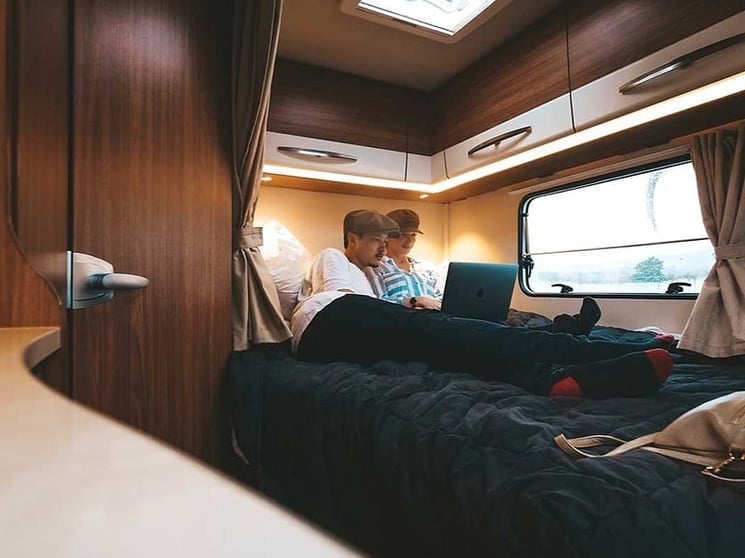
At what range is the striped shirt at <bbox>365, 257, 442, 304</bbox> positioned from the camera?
227 cm

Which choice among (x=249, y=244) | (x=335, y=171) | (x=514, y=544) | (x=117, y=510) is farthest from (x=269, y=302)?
(x=117, y=510)

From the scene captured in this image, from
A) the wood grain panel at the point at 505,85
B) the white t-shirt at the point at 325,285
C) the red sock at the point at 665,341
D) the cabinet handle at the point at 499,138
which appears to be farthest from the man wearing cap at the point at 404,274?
the red sock at the point at 665,341

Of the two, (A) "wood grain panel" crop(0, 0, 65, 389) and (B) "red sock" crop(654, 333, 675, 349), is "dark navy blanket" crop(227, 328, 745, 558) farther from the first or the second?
(A) "wood grain panel" crop(0, 0, 65, 389)

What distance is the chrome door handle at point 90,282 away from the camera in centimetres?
112

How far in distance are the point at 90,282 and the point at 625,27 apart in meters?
1.80

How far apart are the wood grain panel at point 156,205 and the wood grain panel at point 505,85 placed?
120 centimetres

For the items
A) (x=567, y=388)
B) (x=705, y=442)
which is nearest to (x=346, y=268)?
(x=567, y=388)

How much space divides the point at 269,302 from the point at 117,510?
1.43 meters

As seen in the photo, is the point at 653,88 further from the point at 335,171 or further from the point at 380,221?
the point at 335,171

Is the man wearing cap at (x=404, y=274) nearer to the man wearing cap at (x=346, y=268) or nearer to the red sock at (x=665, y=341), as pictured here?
the man wearing cap at (x=346, y=268)

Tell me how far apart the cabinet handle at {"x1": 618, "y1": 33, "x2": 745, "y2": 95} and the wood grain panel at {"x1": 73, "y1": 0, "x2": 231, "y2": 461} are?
130 centimetres

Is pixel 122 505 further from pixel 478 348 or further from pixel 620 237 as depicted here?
pixel 620 237

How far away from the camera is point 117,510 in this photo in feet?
0.48

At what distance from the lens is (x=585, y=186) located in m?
2.18
